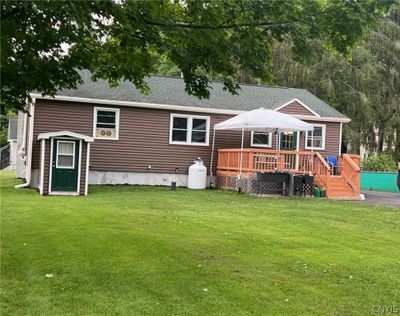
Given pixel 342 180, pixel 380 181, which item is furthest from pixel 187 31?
pixel 380 181

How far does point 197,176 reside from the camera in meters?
20.0

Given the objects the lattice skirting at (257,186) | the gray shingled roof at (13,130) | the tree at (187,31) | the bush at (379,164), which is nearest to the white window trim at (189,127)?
the lattice skirting at (257,186)

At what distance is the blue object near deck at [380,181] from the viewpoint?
982 inches

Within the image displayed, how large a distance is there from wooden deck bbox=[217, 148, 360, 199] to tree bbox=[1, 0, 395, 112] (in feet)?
36.9

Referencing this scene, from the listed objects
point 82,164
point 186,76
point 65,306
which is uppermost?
point 186,76

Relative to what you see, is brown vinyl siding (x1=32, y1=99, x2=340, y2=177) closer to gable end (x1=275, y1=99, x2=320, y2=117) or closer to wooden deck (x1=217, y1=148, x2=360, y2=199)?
wooden deck (x1=217, y1=148, x2=360, y2=199)

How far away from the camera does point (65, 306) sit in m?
4.58

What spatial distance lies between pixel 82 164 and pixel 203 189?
5.28 metres

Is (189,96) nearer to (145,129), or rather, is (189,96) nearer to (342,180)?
(145,129)

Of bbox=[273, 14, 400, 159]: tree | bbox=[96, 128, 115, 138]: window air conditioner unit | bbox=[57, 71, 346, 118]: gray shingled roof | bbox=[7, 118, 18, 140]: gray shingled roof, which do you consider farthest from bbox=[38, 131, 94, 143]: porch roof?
bbox=[7, 118, 18, 140]: gray shingled roof

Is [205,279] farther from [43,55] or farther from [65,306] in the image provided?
[43,55]

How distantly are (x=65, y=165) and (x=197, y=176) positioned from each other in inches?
215

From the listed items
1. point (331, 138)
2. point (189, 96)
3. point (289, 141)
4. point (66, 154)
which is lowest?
point (66, 154)

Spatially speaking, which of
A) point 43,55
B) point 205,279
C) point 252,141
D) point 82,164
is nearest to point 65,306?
point 205,279
